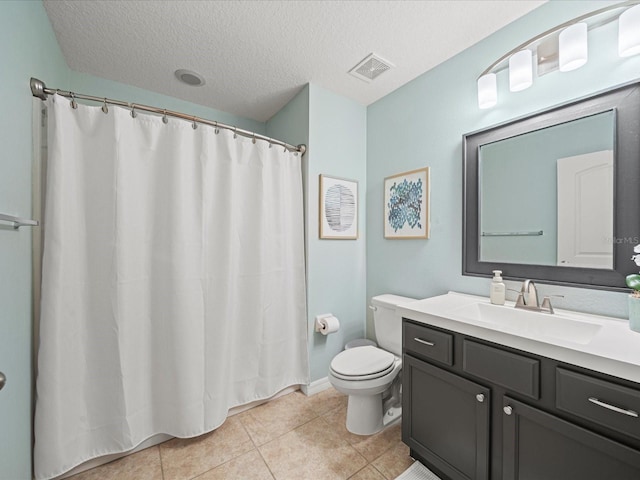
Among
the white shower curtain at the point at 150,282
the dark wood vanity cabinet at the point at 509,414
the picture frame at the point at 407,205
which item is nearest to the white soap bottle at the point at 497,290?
the dark wood vanity cabinet at the point at 509,414

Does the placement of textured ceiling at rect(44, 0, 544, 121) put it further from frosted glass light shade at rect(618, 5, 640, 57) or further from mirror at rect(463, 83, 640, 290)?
mirror at rect(463, 83, 640, 290)

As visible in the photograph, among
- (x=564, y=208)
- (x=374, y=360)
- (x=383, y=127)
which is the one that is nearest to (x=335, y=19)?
(x=383, y=127)

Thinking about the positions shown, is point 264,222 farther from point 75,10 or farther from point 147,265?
point 75,10

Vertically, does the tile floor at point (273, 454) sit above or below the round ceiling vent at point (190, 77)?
below

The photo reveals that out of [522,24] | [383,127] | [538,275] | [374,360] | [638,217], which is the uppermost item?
[522,24]

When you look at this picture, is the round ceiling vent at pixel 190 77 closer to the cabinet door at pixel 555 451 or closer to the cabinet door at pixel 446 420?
the cabinet door at pixel 446 420

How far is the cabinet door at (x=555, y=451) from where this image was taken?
0.76 metres

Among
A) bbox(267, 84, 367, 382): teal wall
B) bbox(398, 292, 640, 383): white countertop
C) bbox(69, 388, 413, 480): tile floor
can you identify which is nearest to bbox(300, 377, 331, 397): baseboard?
bbox(267, 84, 367, 382): teal wall

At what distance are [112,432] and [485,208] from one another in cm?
240

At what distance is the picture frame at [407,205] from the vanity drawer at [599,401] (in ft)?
3.68

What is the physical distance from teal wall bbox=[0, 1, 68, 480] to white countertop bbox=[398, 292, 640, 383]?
5.44ft

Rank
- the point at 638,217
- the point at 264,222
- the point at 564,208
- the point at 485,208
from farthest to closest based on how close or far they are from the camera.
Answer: the point at 264,222
the point at 485,208
the point at 564,208
the point at 638,217

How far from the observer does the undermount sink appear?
1.05 meters

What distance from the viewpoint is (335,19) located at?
1.42 metres
